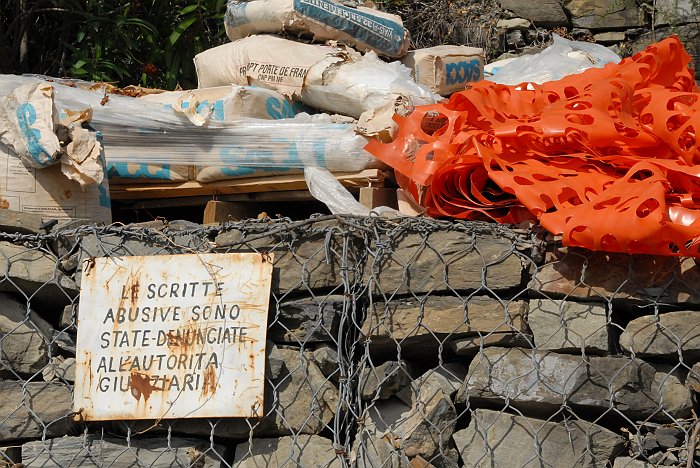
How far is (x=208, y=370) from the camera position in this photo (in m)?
2.74

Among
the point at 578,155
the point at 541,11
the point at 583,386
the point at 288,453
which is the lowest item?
the point at 541,11

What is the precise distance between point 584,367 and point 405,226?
65 cm

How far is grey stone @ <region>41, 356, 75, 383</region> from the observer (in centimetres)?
292

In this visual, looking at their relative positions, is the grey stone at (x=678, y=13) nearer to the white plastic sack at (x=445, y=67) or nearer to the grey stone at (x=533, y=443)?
the white plastic sack at (x=445, y=67)

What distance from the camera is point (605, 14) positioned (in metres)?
6.25

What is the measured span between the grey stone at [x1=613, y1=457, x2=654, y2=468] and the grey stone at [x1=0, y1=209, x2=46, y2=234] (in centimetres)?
186

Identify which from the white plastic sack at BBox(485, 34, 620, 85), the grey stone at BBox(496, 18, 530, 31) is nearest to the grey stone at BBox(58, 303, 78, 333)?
the white plastic sack at BBox(485, 34, 620, 85)

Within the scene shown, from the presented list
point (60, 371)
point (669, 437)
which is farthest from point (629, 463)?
point (60, 371)

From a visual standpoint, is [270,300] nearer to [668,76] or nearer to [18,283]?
[18,283]

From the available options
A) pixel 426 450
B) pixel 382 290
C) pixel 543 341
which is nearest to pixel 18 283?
pixel 382 290

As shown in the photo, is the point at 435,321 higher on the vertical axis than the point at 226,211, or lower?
higher

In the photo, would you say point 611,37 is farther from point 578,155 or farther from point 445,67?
point 578,155

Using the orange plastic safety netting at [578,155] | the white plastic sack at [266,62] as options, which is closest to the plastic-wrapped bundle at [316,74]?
the white plastic sack at [266,62]

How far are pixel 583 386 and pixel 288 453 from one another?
0.84m
